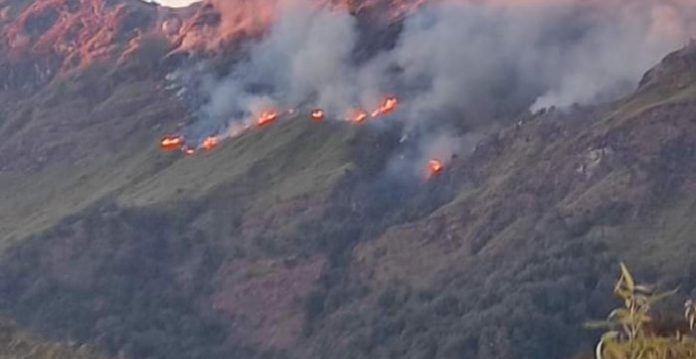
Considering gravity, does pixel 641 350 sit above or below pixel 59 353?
below

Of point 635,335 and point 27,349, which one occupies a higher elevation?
point 27,349

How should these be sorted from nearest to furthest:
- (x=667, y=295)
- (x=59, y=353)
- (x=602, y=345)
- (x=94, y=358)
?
(x=602, y=345) < (x=667, y=295) < (x=59, y=353) < (x=94, y=358)

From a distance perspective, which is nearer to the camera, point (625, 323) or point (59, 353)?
point (625, 323)

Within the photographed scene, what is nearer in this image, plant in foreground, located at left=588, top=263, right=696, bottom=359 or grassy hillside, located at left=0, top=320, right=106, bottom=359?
plant in foreground, located at left=588, top=263, right=696, bottom=359

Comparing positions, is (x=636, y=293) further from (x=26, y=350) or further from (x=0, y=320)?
(x=0, y=320)

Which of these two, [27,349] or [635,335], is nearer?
[635,335]

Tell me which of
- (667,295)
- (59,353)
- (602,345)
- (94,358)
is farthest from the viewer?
(94,358)

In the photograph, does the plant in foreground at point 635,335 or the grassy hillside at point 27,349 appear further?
the grassy hillside at point 27,349

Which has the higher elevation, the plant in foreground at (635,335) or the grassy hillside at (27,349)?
→ the grassy hillside at (27,349)

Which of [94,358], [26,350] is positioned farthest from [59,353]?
[94,358]

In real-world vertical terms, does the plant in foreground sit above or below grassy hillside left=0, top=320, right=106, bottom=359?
below
